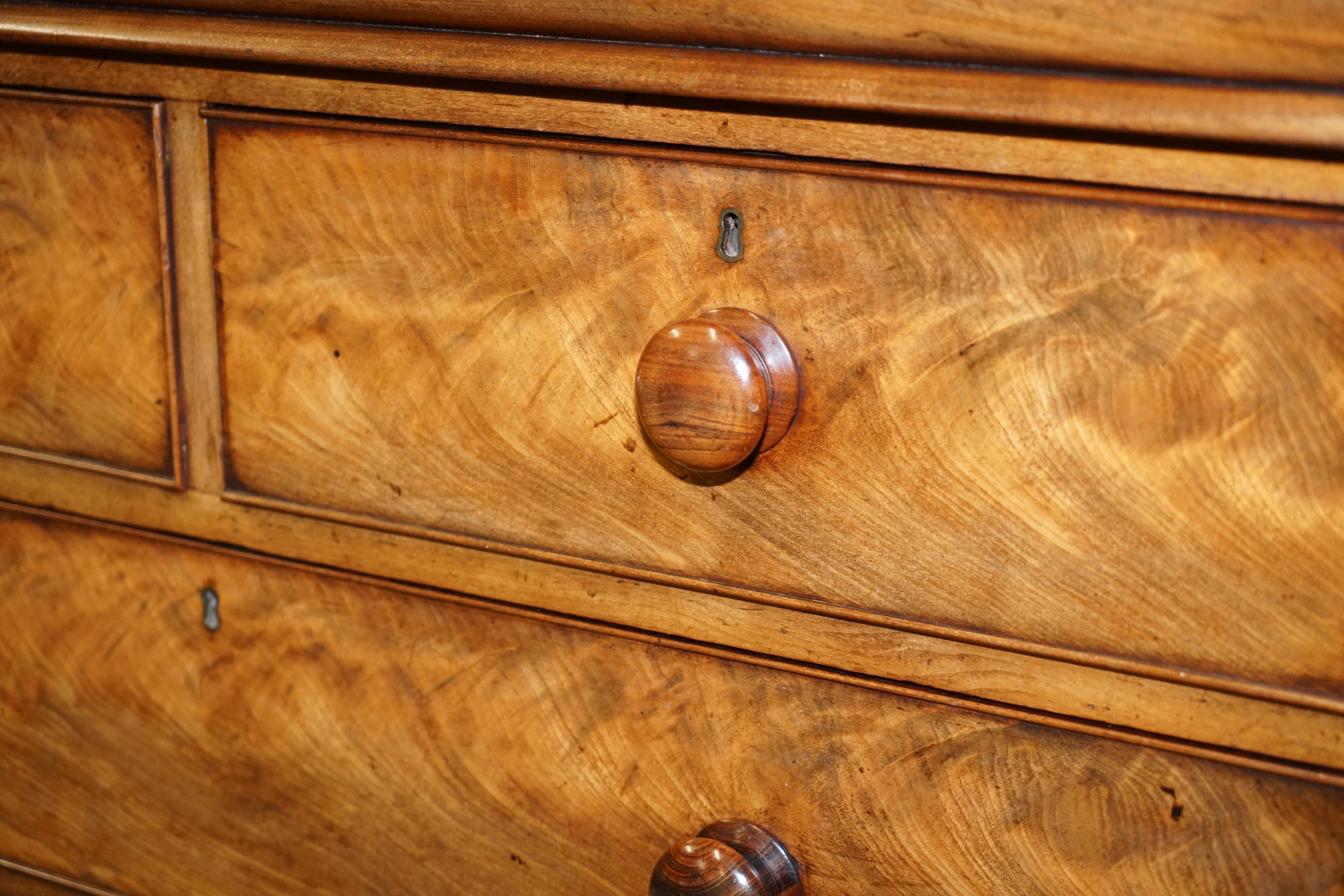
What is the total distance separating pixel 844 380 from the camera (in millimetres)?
452

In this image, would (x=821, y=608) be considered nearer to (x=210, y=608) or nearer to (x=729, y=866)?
(x=729, y=866)

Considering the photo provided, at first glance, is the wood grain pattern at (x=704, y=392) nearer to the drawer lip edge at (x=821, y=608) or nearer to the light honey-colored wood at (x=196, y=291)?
the drawer lip edge at (x=821, y=608)

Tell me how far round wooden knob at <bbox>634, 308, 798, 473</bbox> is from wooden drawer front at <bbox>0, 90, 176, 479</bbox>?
0.86ft

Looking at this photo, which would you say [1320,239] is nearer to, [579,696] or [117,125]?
[579,696]

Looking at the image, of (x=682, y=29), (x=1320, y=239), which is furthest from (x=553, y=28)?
(x=1320, y=239)

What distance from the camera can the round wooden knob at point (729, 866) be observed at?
47 centimetres

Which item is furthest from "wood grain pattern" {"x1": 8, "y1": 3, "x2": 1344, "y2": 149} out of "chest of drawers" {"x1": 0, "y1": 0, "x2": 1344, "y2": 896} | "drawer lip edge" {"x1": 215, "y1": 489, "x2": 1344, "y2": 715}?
"drawer lip edge" {"x1": 215, "y1": 489, "x2": 1344, "y2": 715}

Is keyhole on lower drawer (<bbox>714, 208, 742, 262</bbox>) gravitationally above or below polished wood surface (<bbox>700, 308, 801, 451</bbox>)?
above

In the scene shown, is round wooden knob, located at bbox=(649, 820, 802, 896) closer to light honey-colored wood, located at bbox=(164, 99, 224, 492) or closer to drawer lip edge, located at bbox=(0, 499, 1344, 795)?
drawer lip edge, located at bbox=(0, 499, 1344, 795)

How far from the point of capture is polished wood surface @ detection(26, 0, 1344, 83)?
36 centimetres

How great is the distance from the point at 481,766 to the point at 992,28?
15.2 inches

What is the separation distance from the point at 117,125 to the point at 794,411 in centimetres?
34

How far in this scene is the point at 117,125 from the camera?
542 mm

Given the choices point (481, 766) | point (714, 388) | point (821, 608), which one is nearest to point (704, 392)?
point (714, 388)
